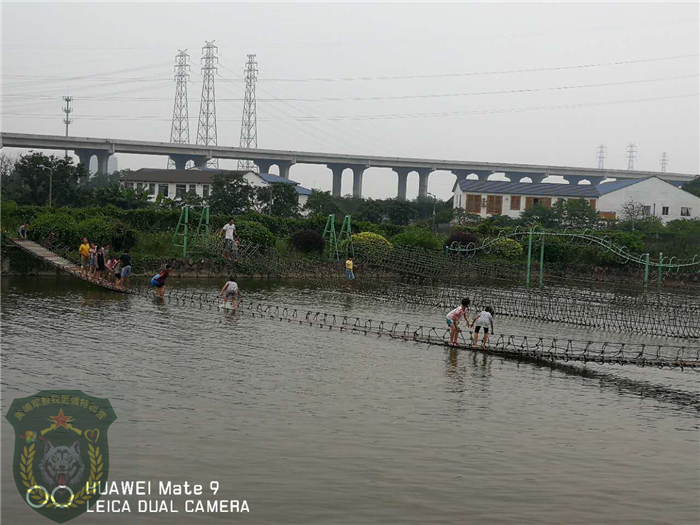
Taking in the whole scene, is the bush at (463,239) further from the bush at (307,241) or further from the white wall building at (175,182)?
the white wall building at (175,182)

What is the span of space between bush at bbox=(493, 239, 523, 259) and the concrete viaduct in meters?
57.2

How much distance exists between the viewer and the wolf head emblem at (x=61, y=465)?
1300 centimetres

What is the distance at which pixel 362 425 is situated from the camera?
1659cm

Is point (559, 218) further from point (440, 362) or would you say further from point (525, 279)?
point (440, 362)

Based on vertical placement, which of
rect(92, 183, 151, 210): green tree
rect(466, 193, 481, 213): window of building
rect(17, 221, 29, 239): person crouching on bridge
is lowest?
rect(17, 221, 29, 239): person crouching on bridge

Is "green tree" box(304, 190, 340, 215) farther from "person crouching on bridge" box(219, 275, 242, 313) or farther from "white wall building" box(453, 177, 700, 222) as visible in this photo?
"person crouching on bridge" box(219, 275, 242, 313)

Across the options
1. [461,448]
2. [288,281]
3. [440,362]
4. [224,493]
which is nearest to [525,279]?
[288,281]

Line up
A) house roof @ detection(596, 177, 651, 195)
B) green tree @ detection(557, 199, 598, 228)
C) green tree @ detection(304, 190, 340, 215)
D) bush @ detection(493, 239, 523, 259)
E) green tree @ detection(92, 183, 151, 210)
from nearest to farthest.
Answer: bush @ detection(493, 239, 523, 259), green tree @ detection(92, 183, 151, 210), green tree @ detection(557, 199, 598, 228), green tree @ detection(304, 190, 340, 215), house roof @ detection(596, 177, 651, 195)

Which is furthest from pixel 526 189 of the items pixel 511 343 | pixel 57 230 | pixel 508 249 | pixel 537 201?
pixel 511 343

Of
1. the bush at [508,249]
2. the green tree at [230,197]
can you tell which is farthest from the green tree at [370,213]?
the bush at [508,249]

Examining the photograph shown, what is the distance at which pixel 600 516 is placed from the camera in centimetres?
1271

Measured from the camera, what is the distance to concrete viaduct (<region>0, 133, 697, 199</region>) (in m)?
101

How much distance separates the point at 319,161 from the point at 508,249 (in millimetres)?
61776

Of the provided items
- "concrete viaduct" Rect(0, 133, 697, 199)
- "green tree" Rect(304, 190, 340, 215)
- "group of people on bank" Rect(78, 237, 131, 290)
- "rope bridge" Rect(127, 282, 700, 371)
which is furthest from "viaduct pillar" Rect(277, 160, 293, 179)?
"rope bridge" Rect(127, 282, 700, 371)
